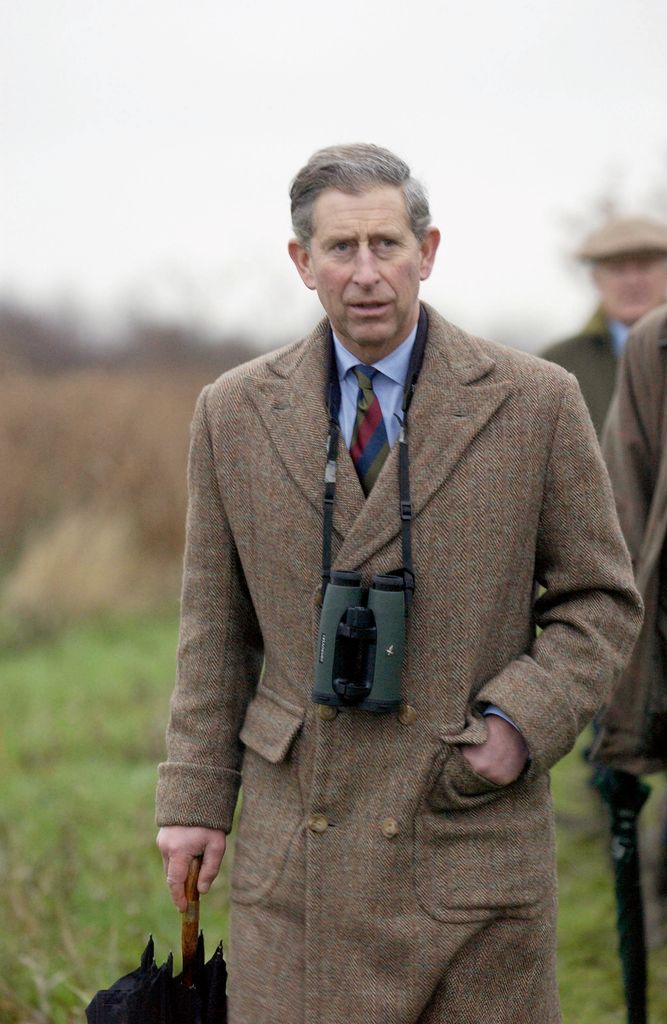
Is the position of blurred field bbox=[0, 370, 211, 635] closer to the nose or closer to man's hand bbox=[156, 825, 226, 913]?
man's hand bbox=[156, 825, 226, 913]

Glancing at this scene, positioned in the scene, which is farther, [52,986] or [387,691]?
[52,986]

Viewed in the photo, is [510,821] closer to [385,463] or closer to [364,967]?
[364,967]

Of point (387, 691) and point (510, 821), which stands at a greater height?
point (387, 691)

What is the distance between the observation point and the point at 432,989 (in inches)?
100

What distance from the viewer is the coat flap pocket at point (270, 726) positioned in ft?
8.57

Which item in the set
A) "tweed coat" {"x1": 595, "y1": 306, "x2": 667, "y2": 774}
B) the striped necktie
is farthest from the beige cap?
the striped necktie

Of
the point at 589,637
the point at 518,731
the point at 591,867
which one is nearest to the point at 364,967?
the point at 518,731

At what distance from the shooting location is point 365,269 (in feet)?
8.04

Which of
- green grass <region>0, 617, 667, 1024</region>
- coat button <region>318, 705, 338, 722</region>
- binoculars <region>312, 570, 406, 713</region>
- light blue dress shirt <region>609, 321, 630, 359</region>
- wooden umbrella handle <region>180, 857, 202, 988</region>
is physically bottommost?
green grass <region>0, 617, 667, 1024</region>

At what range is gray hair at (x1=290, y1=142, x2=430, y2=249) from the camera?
249cm

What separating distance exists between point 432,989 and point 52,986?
1845 millimetres

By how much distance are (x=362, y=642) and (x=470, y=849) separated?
434 mm

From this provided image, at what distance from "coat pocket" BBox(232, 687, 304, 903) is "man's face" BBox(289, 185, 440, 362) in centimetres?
73

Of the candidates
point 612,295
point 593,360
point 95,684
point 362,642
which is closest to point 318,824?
Result: point 362,642
